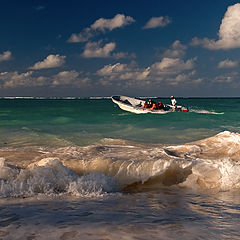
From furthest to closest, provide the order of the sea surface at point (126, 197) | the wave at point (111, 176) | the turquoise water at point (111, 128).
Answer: the turquoise water at point (111, 128) → the wave at point (111, 176) → the sea surface at point (126, 197)

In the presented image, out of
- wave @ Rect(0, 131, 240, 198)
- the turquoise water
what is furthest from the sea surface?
the turquoise water

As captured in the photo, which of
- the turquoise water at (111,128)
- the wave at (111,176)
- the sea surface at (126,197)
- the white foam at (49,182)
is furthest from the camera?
the turquoise water at (111,128)

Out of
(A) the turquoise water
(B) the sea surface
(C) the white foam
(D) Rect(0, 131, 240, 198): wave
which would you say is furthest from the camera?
(A) the turquoise water

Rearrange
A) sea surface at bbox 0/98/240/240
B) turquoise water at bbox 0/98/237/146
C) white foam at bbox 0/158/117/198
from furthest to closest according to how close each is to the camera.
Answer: turquoise water at bbox 0/98/237/146
white foam at bbox 0/158/117/198
sea surface at bbox 0/98/240/240

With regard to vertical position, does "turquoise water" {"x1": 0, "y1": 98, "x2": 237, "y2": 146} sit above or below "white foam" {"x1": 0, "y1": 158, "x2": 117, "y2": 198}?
below

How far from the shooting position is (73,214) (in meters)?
3.28

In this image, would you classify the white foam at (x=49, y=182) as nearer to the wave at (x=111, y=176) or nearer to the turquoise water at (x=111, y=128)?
the wave at (x=111, y=176)

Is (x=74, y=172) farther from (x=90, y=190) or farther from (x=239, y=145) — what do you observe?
(x=239, y=145)

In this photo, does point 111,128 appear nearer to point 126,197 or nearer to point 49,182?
point 49,182

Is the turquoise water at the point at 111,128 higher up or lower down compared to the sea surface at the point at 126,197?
lower down

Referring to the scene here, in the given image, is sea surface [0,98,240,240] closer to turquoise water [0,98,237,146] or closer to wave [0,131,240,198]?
wave [0,131,240,198]

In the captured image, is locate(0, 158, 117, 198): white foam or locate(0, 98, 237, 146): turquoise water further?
locate(0, 98, 237, 146): turquoise water

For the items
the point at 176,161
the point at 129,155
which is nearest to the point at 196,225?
the point at 176,161

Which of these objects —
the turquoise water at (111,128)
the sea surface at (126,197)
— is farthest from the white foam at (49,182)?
the turquoise water at (111,128)
